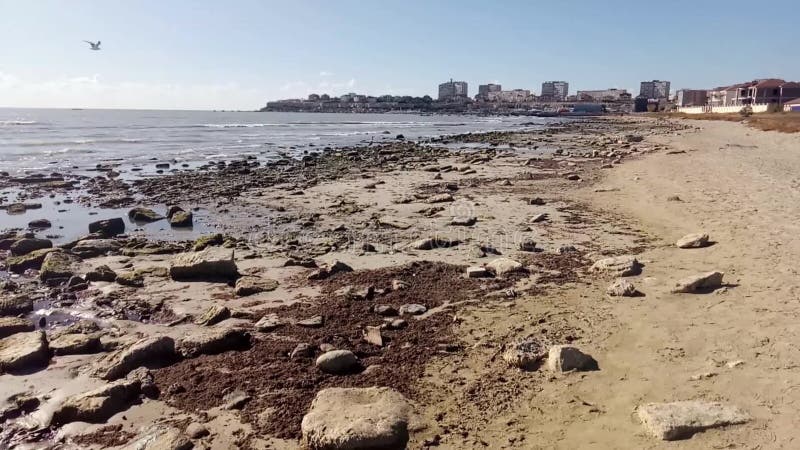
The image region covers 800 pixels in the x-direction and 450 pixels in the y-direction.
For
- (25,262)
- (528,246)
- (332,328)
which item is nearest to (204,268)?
(332,328)

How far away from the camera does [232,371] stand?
217 inches

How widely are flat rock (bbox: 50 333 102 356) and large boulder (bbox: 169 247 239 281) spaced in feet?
7.44

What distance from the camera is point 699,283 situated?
710 cm

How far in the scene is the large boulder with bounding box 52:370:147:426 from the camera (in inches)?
187

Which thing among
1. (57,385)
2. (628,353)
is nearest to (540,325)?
(628,353)

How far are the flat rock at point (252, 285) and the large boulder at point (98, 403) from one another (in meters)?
2.79

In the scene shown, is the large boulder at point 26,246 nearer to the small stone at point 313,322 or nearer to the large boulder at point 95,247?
the large boulder at point 95,247

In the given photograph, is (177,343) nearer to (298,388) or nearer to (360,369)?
(298,388)

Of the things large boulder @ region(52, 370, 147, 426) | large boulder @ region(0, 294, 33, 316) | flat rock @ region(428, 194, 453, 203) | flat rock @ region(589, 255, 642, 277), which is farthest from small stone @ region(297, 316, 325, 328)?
flat rock @ region(428, 194, 453, 203)

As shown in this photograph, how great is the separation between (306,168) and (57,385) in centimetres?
1989

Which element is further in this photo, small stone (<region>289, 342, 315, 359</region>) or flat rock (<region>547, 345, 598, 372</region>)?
small stone (<region>289, 342, 315, 359</region>)

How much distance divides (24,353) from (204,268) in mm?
3035

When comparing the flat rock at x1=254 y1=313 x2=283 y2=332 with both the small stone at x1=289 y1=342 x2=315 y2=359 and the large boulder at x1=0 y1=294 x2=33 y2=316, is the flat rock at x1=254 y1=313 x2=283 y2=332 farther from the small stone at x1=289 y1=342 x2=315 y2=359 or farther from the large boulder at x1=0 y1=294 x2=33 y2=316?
the large boulder at x1=0 y1=294 x2=33 y2=316

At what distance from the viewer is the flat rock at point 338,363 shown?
214 inches
